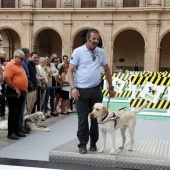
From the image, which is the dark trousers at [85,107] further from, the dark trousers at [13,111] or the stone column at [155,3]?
the stone column at [155,3]

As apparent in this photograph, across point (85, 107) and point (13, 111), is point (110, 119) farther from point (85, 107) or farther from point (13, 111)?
point (13, 111)

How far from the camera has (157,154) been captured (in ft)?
19.6

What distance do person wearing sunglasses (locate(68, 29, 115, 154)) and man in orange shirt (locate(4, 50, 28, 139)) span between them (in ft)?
7.40

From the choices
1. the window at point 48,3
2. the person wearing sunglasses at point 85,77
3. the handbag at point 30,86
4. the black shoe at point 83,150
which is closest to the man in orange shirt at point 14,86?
the handbag at point 30,86

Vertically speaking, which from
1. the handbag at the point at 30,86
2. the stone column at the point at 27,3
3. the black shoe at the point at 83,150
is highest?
the stone column at the point at 27,3

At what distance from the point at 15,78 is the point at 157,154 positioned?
356 cm

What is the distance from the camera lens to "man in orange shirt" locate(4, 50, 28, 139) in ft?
25.0

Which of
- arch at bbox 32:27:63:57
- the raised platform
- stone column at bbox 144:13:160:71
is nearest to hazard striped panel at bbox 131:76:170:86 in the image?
the raised platform

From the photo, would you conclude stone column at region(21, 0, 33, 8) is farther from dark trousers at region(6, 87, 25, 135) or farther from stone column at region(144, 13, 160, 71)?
dark trousers at region(6, 87, 25, 135)

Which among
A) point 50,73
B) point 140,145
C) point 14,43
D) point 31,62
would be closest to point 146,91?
point 50,73

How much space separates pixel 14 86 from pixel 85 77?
2482 mm

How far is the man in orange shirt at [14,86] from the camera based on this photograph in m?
7.61

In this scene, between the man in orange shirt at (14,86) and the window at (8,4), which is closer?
the man in orange shirt at (14,86)

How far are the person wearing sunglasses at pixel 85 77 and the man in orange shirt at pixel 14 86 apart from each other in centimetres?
226
